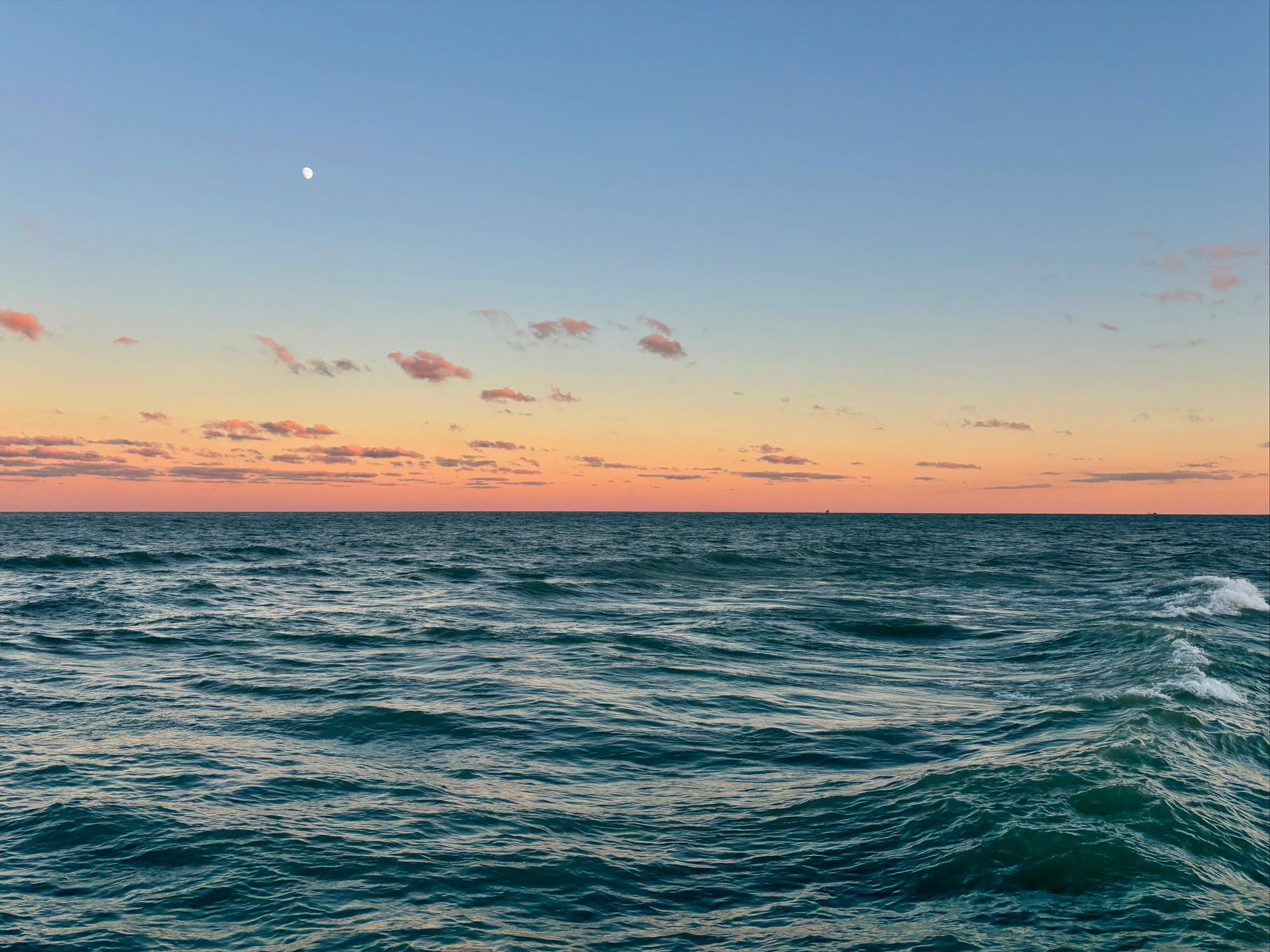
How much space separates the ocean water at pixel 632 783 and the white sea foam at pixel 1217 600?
182cm

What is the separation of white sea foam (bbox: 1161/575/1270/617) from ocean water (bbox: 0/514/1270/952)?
1822mm

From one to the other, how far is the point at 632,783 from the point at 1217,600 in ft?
119

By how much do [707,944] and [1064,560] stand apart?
239 ft

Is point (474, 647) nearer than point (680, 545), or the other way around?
point (474, 647)

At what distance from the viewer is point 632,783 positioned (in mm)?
14047

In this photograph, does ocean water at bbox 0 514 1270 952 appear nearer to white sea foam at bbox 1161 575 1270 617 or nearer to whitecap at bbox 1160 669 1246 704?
whitecap at bbox 1160 669 1246 704

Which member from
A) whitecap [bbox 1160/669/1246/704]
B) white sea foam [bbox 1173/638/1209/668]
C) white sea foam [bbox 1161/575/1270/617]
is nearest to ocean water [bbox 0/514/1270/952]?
white sea foam [bbox 1173/638/1209/668]

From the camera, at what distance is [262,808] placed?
12328mm

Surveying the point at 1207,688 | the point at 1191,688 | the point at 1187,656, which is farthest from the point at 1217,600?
the point at 1191,688

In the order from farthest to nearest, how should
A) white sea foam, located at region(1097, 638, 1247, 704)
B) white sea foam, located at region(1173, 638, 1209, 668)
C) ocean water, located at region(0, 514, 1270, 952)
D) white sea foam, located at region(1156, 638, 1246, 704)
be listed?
white sea foam, located at region(1173, 638, 1209, 668) → white sea foam, located at region(1156, 638, 1246, 704) → white sea foam, located at region(1097, 638, 1247, 704) → ocean water, located at region(0, 514, 1270, 952)

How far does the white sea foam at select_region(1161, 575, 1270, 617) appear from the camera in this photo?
116 feet

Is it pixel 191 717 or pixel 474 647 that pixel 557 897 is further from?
pixel 474 647

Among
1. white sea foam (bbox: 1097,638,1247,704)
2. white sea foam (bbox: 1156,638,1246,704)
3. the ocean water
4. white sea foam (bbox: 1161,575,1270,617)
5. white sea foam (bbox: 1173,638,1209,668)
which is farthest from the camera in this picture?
white sea foam (bbox: 1161,575,1270,617)

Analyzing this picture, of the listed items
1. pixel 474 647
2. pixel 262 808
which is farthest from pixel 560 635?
pixel 262 808
